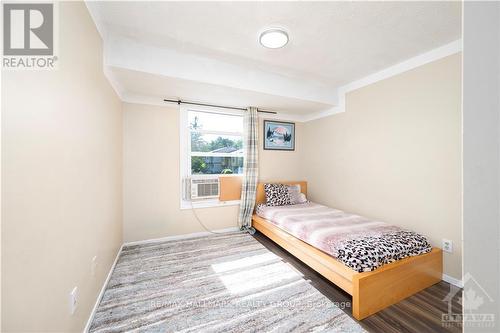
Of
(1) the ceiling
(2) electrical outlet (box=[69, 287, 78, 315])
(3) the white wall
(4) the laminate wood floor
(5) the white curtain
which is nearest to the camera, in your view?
(3) the white wall

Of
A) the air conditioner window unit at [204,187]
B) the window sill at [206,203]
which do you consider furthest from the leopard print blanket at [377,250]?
the air conditioner window unit at [204,187]

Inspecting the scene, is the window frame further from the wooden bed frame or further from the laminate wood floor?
the laminate wood floor

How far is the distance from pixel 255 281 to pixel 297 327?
2.05 ft

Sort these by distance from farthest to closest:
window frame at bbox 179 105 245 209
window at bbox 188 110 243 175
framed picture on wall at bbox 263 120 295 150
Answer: framed picture on wall at bbox 263 120 295 150, window at bbox 188 110 243 175, window frame at bbox 179 105 245 209

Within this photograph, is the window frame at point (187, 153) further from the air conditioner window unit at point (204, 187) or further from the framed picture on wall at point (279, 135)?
the framed picture on wall at point (279, 135)

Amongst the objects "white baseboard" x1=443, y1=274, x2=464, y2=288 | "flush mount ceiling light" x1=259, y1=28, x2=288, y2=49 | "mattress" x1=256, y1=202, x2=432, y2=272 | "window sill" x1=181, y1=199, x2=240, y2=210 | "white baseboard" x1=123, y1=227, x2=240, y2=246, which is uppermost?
"flush mount ceiling light" x1=259, y1=28, x2=288, y2=49

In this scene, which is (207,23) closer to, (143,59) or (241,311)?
(143,59)

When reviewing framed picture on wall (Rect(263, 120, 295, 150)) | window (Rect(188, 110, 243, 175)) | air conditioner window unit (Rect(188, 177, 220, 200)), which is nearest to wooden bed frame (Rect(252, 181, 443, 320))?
air conditioner window unit (Rect(188, 177, 220, 200))

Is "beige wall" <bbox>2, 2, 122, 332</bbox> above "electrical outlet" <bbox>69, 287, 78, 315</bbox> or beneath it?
above

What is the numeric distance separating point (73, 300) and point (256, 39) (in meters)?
2.54

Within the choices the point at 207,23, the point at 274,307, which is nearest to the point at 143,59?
the point at 207,23

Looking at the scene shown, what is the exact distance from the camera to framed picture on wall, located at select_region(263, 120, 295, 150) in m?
3.68

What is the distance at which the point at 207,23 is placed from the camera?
172 centimetres

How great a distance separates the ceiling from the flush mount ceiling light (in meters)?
0.06
